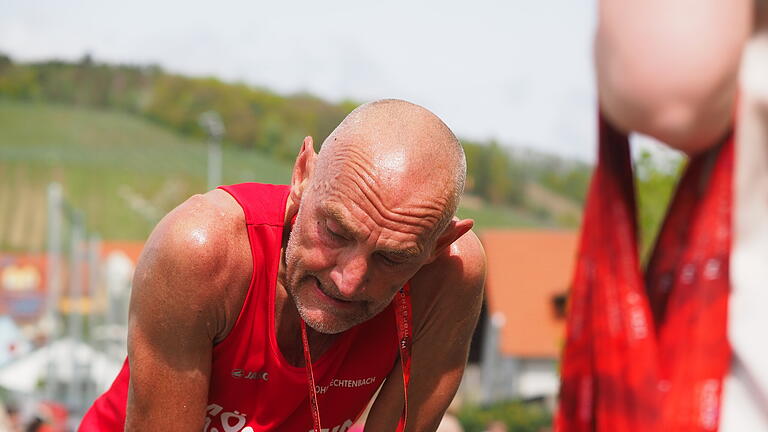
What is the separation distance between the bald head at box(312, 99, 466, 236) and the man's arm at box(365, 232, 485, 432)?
506mm

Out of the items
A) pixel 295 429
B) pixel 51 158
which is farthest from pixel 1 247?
pixel 295 429

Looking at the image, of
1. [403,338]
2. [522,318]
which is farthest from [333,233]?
[522,318]

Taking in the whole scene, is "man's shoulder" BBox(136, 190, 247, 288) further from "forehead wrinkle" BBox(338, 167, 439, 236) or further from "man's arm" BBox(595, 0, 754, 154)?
"man's arm" BBox(595, 0, 754, 154)

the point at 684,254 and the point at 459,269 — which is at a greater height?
the point at 684,254

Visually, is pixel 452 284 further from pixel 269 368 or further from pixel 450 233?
pixel 269 368

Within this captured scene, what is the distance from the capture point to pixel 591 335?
4.83ft

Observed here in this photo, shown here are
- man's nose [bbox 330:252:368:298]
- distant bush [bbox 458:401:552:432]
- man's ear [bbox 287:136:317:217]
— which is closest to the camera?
man's nose [bbox 330:252:368:298]

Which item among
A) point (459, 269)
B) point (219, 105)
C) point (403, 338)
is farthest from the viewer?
Answer: point (219, 105)

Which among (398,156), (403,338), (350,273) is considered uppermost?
(398,156)

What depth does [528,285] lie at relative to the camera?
178 ft

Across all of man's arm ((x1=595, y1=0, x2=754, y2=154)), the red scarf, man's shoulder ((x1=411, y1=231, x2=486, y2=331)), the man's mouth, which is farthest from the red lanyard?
man's arm ((x1=595, y1=0, x2=754, y2=154))

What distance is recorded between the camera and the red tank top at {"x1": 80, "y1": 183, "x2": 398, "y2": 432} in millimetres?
2928

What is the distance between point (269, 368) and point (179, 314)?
0.34m

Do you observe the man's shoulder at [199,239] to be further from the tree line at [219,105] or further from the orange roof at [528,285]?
the tree line at [219,105]
